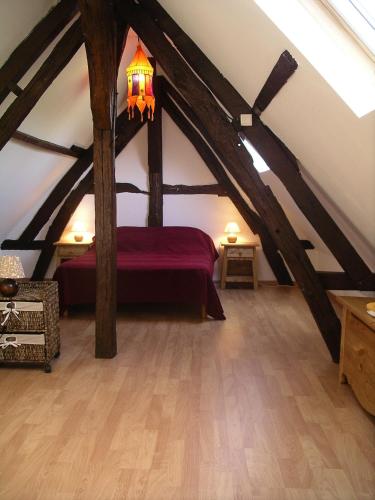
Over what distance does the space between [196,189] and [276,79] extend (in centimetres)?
326

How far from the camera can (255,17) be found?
1.86m

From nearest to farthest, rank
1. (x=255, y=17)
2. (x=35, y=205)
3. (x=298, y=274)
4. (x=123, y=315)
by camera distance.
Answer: (x=255, y=17) → (x=298, y=274) → (x=123, y=315) → (x=35, y=205)

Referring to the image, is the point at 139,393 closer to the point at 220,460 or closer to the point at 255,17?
the point at 220,460

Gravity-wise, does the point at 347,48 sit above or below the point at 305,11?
below

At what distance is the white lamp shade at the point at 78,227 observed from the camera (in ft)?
17.6

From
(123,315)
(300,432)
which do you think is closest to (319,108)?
(300,432)

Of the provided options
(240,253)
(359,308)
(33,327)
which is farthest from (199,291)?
(359,308)

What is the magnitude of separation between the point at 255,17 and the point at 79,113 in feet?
8.80

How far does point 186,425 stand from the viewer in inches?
78.3

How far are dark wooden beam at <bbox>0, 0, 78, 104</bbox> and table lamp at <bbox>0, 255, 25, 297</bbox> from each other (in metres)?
1.24

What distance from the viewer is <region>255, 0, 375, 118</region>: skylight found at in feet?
5.42

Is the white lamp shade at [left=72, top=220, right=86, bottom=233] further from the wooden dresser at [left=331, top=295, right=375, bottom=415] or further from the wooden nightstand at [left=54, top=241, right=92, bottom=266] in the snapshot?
the wooden dresser at [left=331, top=295, right=375, bottom=415]

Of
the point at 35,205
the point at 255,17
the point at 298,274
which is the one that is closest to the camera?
the point at 255,17

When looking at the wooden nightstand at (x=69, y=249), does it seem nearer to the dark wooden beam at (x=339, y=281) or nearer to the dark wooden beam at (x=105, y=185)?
the dark wooden beam at (x=105, y=185)
